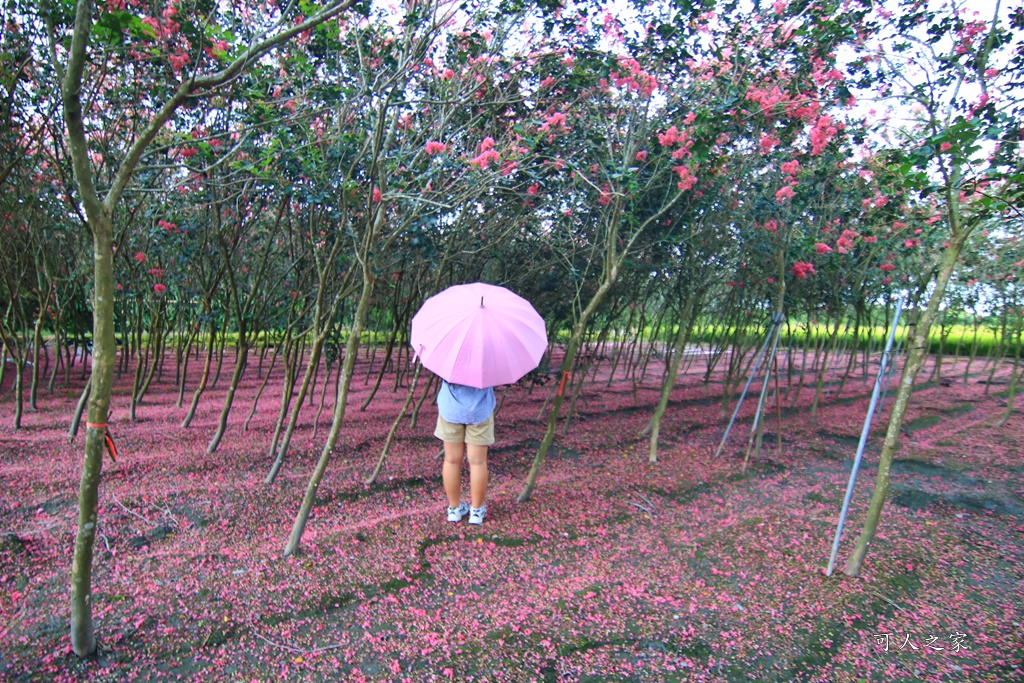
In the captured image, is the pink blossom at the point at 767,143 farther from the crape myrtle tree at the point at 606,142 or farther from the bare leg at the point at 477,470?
the bare leg at the point at 477,470

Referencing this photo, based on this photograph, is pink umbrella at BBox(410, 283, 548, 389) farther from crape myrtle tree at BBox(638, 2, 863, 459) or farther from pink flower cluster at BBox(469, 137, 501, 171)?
crape myrtle tree at BBox(638, 2, 863, 459)

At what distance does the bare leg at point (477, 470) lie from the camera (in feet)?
15.0

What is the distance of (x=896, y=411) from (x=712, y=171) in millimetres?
2198

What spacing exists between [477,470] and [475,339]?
109 centimetres

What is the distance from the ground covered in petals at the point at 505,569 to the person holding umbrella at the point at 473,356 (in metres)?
0.56

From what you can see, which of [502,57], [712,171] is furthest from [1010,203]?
[502,57]

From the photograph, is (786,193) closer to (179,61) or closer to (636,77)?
(636,77)

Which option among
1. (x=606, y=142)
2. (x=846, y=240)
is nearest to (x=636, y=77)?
(x=606, y=142)

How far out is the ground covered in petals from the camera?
10.2 ft

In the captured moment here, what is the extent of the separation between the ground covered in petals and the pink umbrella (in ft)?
4.24

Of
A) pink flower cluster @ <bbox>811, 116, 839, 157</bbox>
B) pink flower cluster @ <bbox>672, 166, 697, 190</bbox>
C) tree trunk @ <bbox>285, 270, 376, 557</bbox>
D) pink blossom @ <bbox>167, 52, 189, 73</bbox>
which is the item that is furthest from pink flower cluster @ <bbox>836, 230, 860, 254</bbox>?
pink blossom @ <bbox>167, 52, 189, 73</bbox>

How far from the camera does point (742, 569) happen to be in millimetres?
4238

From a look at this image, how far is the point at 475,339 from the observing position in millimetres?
4215

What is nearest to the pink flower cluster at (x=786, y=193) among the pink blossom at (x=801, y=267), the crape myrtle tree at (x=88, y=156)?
the pink blossom at (x=801, y=267)
